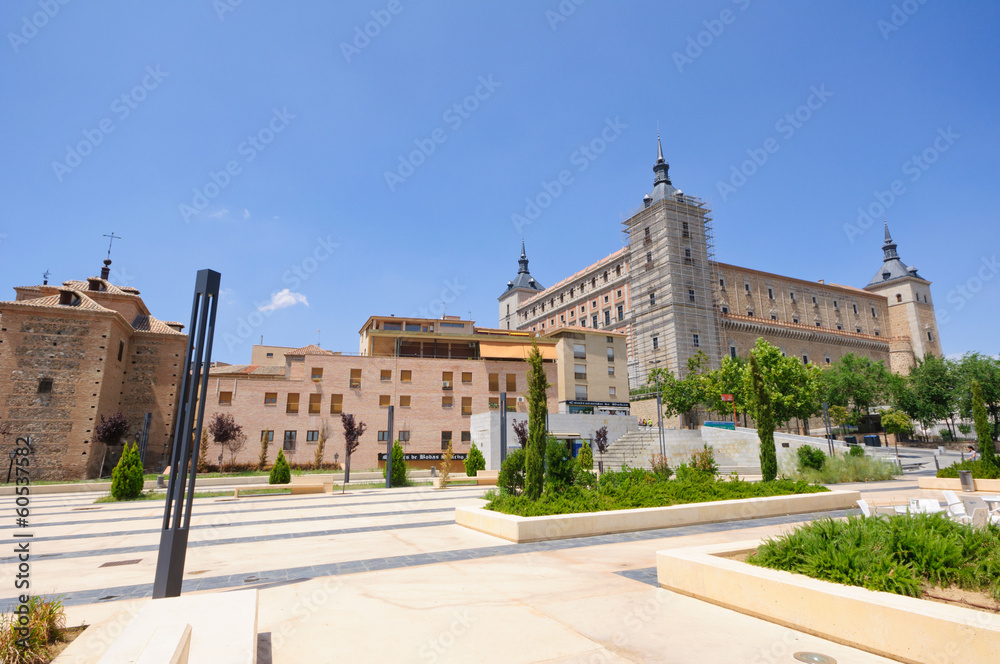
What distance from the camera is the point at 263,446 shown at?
36.5m

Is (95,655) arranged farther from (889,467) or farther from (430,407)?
(430,407)

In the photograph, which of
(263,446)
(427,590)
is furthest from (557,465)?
(263,446)

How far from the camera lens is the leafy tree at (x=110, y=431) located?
34031 millimetres

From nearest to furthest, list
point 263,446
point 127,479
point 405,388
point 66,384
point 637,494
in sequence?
point 637,494 < point 127,479 < point 66,384 < point 263,446 < point 405,388

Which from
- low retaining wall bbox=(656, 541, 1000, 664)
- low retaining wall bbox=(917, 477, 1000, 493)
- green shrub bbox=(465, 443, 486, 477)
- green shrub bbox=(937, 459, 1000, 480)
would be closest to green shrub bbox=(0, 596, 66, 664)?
low retaining wall bbox=(656, 541, 1000, 664)

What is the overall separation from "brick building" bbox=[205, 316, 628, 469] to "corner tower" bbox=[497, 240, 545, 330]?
48.6m

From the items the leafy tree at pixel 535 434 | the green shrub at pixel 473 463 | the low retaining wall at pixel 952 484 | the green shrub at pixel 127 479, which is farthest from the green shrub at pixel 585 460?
the green shrub at pixel 127 479

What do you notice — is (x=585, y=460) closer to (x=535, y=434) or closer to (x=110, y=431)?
(x=535, y=434)

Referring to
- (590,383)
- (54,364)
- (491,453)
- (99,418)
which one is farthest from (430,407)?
(54,364)

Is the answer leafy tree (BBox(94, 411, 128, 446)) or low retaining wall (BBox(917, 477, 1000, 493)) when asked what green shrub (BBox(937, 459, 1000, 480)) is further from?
leafy tree (BBox(94, 411, 128, 446))

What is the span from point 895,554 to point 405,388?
37682 mm

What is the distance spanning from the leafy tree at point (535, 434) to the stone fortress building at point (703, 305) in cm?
5109

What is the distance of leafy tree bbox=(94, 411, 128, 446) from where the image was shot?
112ft

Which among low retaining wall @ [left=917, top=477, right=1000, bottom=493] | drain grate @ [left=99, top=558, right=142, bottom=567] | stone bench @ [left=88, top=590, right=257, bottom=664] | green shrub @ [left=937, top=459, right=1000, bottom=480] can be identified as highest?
green shrub @ [left=937, top=459, right=1000, bottom=480]
